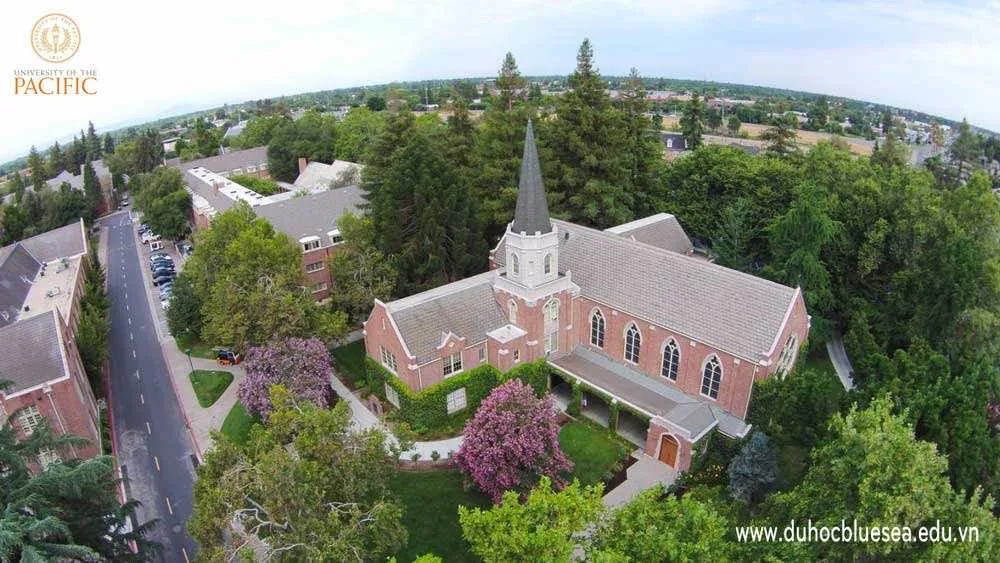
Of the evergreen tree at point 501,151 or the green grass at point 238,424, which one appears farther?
the evergreen tree at point 501,151

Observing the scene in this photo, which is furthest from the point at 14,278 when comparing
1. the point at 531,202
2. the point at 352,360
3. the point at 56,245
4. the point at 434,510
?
the point at 531,202

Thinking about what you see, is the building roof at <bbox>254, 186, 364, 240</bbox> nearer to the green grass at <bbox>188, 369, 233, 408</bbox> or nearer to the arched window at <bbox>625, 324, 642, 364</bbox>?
the green grass at <bbox>188, 369, 233, 408</bbox>

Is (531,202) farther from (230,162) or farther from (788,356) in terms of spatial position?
(230,162)

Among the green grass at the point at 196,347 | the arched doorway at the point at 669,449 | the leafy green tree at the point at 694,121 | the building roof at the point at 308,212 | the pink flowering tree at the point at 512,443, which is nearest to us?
the pink flowering tree at the point at 512,443

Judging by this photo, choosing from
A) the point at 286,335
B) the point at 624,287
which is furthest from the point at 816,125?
the point at 286,335

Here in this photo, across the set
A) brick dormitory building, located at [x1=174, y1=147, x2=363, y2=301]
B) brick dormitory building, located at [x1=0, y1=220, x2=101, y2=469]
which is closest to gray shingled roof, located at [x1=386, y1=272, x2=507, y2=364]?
brick dormitory building, located at [x1=174, y1=147, x2=363, y2=301]

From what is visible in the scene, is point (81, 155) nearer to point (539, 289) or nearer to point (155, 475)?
point (155, 475)

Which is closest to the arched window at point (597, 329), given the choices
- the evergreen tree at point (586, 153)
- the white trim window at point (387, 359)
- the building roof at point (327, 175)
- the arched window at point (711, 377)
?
the arched window at point (711, 377)

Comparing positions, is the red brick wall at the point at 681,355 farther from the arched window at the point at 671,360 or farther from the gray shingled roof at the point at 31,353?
the gray shingled roof at the point at 31,353
